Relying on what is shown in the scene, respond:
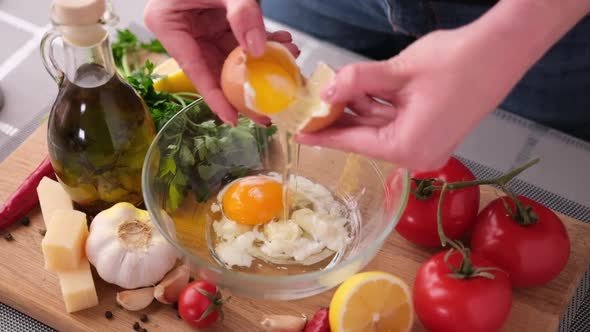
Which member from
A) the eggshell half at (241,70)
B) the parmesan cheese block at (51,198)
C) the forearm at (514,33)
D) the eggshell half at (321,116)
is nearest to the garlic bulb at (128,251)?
the parmesan cheese block at (51,198)

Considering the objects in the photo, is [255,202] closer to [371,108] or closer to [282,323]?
[282,323]

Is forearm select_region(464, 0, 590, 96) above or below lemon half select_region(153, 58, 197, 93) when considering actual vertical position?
above

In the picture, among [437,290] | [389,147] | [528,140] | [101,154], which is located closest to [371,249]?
[437,290]

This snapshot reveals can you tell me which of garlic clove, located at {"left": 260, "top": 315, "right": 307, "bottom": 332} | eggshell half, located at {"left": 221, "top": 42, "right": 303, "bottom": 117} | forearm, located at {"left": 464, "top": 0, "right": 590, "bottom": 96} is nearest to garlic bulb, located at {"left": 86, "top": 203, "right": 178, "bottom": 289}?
garlic clove, located at {"left": 260, "top": 315, "right": 307, "bottom": 332}

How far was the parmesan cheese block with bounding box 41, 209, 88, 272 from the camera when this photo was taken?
1549 millimetres

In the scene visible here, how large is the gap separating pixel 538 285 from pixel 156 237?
823mm

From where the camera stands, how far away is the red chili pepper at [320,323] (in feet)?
4.95

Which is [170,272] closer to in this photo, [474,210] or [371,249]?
[371,249]

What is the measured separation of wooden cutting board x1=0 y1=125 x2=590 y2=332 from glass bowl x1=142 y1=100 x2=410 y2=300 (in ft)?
0.27

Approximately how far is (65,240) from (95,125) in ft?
0.80

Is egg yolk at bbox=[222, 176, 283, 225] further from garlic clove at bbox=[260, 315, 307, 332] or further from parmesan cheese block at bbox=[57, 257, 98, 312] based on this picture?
parmesan cheese block at bbox=[57, 257, 98, 312]

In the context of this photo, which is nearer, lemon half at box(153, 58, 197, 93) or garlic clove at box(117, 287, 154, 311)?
garlic clove at box(117, 287, 154, 311)

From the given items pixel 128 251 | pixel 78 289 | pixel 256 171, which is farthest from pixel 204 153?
pixel 78 289

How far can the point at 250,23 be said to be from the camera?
1.27 meters
